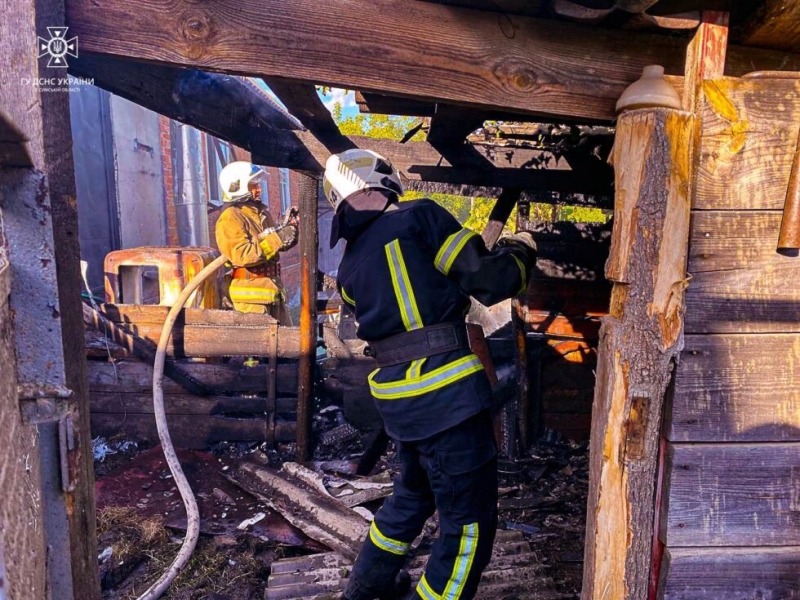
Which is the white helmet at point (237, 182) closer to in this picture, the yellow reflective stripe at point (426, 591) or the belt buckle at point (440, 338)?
the belt buckle at point (440, 338)

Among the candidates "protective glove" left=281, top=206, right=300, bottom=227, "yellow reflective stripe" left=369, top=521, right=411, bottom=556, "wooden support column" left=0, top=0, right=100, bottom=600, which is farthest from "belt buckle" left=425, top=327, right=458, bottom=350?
"protective glove" left=281, top=206, right=300, bottom=227

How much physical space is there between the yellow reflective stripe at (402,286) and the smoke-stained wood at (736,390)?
1134 millimetres

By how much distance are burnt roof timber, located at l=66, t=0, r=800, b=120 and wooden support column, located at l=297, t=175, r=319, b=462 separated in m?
2.87

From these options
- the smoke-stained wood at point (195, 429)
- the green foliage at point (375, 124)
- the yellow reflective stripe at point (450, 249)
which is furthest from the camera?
the green foliage at point (375, 124)

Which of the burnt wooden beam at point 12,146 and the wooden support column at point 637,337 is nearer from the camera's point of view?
the burnt wooden beam at point 12,146

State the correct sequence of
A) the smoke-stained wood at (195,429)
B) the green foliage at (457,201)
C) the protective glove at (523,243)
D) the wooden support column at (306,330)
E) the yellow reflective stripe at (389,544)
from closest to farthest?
the protective glove at (523,243) → the yellow reflective stripe at (389,544) → the wooden support column at (306,330) → the smoke-stained wood at (195,429) → the green foliage at (457,201)

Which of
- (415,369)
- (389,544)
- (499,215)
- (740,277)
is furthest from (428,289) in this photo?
(499,215)

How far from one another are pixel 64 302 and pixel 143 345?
3596mm

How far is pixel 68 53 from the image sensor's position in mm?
1860

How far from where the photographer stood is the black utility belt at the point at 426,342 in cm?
258

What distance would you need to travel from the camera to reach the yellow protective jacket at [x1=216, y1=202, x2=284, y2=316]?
580cm

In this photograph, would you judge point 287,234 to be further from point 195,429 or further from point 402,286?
point 402,286

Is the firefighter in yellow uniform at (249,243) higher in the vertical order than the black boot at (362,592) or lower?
higher

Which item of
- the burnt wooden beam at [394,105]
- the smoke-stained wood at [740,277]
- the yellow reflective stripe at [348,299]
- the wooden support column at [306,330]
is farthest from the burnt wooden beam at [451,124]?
the smoke-stained wood at [740,277]
